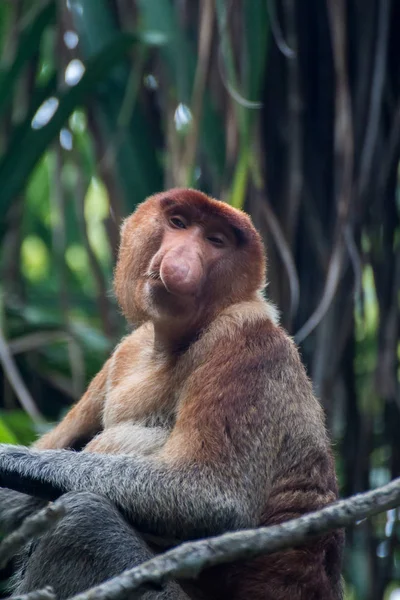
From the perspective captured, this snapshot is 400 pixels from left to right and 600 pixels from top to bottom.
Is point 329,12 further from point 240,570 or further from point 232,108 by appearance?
point 240,570

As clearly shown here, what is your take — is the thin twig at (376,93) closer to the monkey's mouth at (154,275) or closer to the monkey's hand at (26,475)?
the monkey's mouth at (154,275)

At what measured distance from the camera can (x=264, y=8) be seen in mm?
5000

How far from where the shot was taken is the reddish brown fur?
3.87 m

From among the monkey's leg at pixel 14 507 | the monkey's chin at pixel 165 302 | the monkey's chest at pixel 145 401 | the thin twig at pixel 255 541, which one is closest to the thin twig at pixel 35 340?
the monkey's chest at pixel 145 401

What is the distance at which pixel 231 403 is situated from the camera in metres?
3.93

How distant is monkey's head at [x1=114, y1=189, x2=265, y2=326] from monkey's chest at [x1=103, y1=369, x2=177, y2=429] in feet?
0.78

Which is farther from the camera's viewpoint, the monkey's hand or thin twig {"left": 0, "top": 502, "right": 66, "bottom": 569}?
the monkey's hand

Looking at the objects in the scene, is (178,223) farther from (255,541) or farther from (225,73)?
(255,541)

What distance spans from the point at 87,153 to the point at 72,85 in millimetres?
2546

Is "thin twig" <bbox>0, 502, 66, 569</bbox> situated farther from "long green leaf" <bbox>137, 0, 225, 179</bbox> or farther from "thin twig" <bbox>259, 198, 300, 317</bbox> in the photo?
"long green leaf" <bbox>137, 0, 225, 179</bbox>

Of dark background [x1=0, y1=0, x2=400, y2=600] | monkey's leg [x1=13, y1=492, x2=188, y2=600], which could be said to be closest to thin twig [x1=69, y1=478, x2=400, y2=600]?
monkey's leg [x1=13, y1=492, x2=188, y2=600]

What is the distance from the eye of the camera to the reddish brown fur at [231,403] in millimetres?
3865

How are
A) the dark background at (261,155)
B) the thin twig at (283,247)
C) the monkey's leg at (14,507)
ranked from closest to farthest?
the monkey's leg at (14,507), the thin twig at (283,247), the dark background at (261,155)

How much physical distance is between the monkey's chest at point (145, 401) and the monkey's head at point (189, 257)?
0.78 ft
